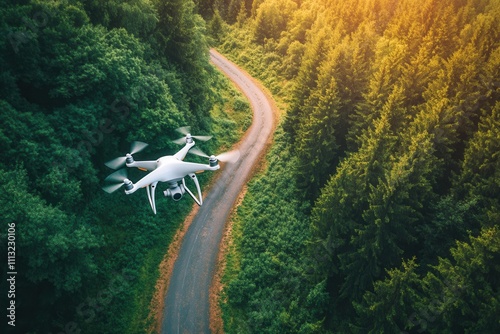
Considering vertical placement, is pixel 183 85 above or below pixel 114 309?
above

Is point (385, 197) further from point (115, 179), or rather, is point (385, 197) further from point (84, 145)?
point (84, 145)

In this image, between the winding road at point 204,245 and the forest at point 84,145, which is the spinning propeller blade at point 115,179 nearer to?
the forest at point 84,145

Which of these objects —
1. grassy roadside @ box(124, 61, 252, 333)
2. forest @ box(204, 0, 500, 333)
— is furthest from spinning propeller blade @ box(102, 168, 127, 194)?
forest @ box(204, 0, 500, 333)

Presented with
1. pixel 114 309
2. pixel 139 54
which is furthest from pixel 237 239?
pixel 139 54

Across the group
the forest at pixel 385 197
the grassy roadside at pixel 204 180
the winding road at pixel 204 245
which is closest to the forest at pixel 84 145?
the grassy roadside at pixel 204 180

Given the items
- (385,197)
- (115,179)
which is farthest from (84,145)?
(385,197)

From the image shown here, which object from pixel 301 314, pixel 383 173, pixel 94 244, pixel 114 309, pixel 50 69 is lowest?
pixel 301 314

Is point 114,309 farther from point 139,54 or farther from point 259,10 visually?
point 259,10
